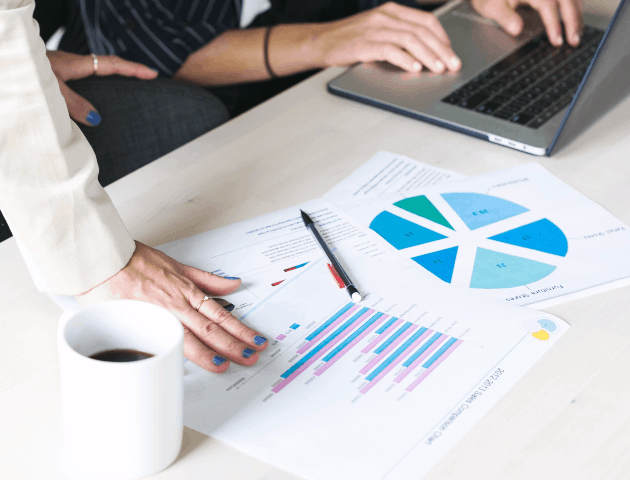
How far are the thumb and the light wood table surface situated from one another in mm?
278

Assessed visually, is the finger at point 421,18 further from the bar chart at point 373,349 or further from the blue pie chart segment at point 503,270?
the bar chart at point 373,349

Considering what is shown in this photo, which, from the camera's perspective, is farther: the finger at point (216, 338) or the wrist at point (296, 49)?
the wrist at point (296, 49)

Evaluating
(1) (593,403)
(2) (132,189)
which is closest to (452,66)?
(2) (132,189)

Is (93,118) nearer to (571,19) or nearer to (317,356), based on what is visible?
(317,356)

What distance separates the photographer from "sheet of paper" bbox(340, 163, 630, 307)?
27.6 inches

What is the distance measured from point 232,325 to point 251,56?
0.87 meters

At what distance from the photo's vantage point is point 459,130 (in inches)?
38.6

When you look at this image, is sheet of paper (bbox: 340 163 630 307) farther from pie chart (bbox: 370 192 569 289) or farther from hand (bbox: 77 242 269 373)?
hand (bbox: 77 242 269 373)

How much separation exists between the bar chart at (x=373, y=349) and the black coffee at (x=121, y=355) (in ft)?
0.42

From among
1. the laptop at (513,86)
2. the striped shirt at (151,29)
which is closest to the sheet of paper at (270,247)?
the laptop at (513,86)

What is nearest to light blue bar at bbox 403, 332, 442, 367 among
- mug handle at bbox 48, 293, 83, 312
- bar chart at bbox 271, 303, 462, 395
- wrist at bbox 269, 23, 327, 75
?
bar chart at bbox 271, 303, 462, 395

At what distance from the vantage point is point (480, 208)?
2.70 feet

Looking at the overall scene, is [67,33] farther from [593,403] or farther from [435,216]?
[593,403]

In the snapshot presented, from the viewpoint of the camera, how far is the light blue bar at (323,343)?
1.96 ft
